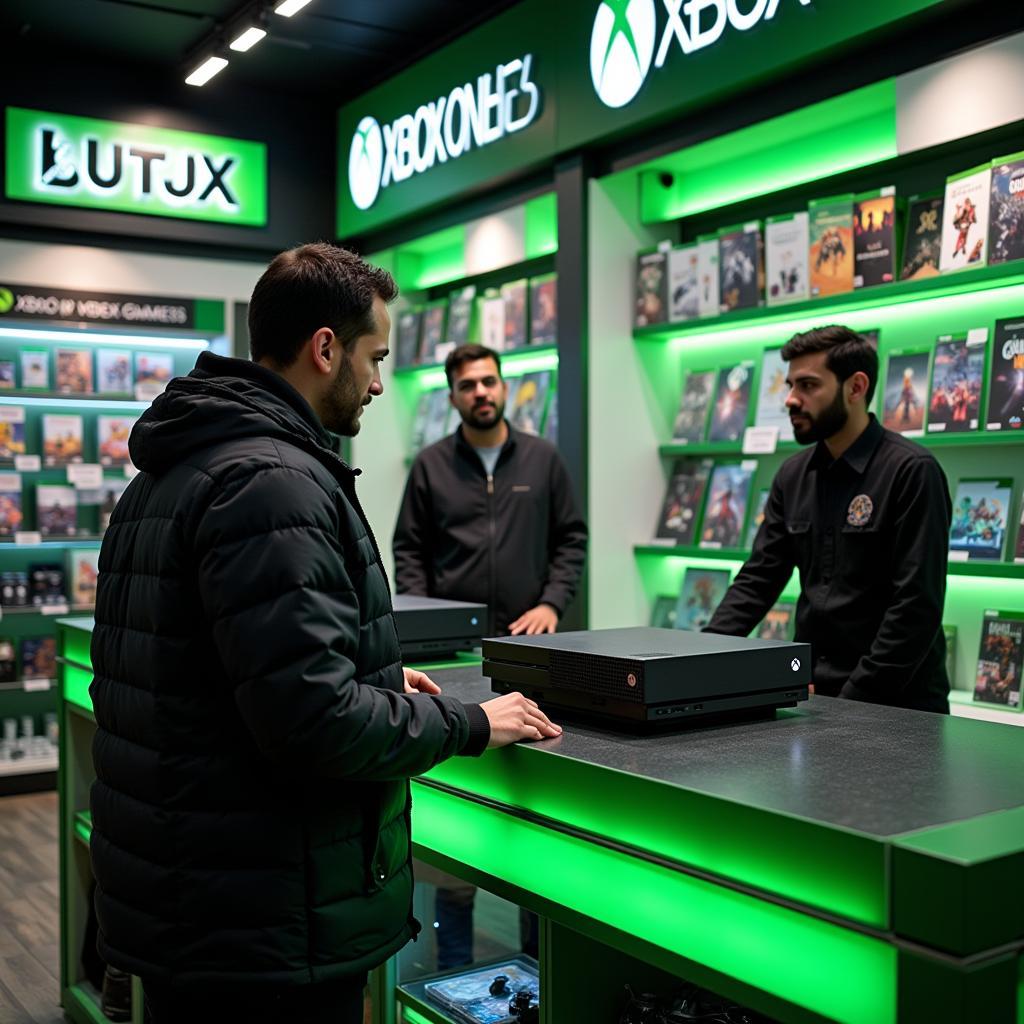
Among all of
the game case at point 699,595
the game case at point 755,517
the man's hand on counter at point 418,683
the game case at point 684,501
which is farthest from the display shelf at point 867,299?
the man's hand on counter at point 418,683

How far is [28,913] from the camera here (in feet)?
13.8

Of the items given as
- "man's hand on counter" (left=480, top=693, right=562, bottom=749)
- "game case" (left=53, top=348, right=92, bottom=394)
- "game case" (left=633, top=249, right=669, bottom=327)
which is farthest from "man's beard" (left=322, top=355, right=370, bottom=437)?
"game case" (left=53, top=348, right=92, bottom=394)

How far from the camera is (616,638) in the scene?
2.01m

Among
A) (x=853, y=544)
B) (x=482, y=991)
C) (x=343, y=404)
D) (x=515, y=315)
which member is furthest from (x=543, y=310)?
→ (x=343, y=404)

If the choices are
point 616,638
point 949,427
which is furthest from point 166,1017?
point 949,427

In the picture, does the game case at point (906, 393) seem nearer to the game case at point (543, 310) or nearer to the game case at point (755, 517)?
the game case at point (755, 517)

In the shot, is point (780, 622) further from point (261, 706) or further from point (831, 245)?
point (261, 706)

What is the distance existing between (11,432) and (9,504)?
388mm

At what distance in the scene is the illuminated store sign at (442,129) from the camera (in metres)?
5.01

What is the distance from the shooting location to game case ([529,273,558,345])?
16.7ft

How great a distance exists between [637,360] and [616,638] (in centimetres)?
293

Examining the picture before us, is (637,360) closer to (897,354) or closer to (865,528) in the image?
(897,354)

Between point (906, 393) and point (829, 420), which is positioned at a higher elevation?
point (906, 393)

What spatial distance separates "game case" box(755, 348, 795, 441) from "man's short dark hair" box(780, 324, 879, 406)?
3.64 feet
